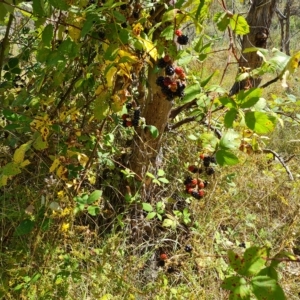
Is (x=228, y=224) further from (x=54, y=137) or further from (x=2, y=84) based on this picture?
(x=2, y=84)

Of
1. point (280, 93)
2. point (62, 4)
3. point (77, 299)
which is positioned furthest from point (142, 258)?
point (280, 93)

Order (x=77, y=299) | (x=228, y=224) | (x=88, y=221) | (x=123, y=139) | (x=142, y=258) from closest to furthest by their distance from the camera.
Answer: (x=77, y=299), (x=142, y=258), (x=88, y=221), (x=123, y=139), (x=228, y=224)

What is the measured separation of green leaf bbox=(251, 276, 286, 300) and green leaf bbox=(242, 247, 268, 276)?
0.13 ft

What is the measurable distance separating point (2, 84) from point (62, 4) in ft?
2.57

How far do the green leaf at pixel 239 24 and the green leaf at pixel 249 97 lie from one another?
222 millimetres

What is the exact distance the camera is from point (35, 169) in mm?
1785

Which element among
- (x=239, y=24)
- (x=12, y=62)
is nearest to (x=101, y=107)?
(x=239, y=24)

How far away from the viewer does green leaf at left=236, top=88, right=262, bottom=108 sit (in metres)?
0.67

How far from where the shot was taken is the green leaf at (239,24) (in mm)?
830

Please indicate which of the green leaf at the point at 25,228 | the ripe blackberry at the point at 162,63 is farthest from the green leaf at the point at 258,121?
the green leaf at the point at 25,228

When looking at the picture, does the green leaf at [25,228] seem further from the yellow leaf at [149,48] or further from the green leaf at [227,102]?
the green leaf at [227,102]

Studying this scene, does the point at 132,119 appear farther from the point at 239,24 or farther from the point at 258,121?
the point at 258,121

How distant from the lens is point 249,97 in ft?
2.23

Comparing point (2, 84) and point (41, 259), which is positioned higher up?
point (2, 84)
